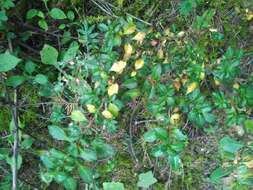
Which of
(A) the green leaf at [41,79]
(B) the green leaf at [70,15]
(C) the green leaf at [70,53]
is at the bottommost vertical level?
(A) the green leaf at [41,79]

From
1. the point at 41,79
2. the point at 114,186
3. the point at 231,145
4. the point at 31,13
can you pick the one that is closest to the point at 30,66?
the point at 41,79

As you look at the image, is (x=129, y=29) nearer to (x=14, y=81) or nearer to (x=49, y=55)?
(x=49, y=55)

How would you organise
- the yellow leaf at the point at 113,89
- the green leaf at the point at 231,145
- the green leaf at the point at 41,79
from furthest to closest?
the green leaf at the point at 41,79
the yellow leaf at the point at 113,89
the green leaf at the point at 231,145

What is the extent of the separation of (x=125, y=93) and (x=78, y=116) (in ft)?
0.63

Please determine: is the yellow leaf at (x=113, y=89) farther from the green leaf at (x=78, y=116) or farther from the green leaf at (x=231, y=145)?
the green leaf at (x=231, y=145)

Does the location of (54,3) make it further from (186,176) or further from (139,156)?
(186,176)

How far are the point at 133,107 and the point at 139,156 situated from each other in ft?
0.68

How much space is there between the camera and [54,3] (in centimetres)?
178

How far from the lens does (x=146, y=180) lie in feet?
5.68

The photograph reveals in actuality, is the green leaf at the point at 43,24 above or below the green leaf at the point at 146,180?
above

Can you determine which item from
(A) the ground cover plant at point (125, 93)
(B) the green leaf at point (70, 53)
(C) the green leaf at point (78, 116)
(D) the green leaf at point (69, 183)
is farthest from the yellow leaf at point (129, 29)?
(D) the green leaf at point (69, 183)

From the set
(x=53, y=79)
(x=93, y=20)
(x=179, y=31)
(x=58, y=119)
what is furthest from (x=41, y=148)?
(x=179, y=31)

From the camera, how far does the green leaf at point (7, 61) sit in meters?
1.59

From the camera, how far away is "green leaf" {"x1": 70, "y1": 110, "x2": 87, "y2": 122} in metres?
1.57
